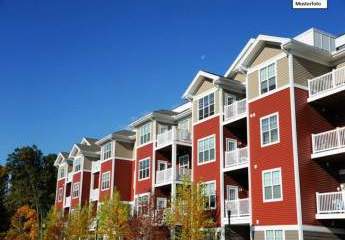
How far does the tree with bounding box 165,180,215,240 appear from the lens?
33.1 metres

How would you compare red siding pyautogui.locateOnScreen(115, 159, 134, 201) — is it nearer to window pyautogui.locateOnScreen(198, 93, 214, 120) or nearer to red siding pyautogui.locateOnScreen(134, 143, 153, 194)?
red siding pyautogui.locateOnScreen(134, 143, 153, 194)

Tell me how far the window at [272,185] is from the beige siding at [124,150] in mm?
25313

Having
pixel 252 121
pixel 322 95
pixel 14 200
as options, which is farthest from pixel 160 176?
pixel 14 200

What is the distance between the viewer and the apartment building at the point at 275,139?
28062 millimetres

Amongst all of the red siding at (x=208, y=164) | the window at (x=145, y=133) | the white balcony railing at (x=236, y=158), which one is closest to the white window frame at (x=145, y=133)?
the window at (x=145, y=133)

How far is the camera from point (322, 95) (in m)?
28.8

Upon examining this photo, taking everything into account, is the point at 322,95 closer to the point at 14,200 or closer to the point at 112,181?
the point at 112,181

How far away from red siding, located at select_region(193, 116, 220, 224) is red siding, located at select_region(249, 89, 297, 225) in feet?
15.1

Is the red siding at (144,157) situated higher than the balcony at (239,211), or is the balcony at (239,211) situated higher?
the red siding at (144,157)

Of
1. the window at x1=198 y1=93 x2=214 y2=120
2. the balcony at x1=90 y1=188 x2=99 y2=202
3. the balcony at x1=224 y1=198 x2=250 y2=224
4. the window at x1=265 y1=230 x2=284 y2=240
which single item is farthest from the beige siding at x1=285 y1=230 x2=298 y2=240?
the balcony at x1=90 y1=188 x2=99 y2=202

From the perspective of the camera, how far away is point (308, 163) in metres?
28.8

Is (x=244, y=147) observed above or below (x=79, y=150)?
below

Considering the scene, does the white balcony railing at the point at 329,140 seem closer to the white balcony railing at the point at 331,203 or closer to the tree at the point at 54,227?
the white balcony railing at the point at 331,203

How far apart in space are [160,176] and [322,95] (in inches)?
747
